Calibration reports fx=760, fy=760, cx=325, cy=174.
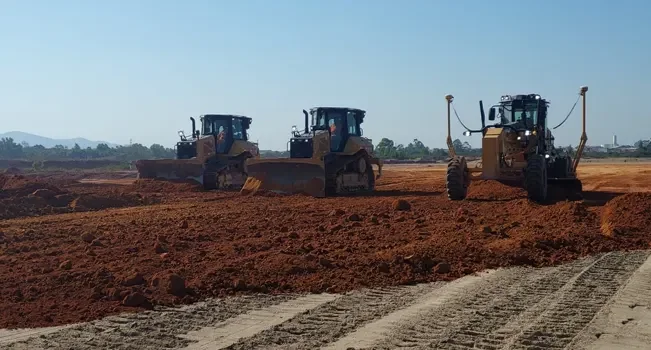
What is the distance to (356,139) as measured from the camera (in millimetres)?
24234

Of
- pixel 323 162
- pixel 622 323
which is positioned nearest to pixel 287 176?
pixel 323 162

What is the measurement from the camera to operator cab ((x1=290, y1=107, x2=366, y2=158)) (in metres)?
24.0

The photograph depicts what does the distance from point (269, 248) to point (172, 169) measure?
17.9 meters

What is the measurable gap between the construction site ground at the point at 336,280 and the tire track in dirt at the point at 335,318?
23 mm

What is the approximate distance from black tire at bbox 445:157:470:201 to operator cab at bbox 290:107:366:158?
5872 millimetres

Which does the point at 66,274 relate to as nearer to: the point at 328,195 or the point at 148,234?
the point at 148,234

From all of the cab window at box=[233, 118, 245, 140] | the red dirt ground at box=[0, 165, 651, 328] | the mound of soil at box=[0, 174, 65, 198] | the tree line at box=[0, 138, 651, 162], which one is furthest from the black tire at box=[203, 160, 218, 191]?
the tree line at box=[0, 138, 651, 162]

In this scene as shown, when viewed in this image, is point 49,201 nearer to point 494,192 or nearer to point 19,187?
point 19,187

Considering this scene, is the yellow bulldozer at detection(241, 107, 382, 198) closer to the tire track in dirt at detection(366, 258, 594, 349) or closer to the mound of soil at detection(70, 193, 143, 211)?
the mound of soil at detection(70, 193, 143, 211)

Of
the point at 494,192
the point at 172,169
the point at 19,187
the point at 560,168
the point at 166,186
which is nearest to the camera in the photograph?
the point at 494,192

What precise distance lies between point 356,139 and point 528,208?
9.11 meters

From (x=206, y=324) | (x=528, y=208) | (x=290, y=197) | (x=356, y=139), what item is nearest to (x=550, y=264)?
(x=206, y=324)

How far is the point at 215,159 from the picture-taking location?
27406 millimetres

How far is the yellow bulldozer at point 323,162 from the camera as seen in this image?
22.5 metres
